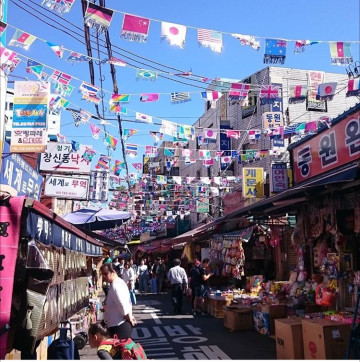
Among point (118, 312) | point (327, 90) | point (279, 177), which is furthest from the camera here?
point (279, 177)

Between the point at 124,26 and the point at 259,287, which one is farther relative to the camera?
the point at 259,287

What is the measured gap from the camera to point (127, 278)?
16.6m

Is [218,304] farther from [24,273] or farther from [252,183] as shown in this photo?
[24,273]

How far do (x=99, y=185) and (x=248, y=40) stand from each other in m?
10.6

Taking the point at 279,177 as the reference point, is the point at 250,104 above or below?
above

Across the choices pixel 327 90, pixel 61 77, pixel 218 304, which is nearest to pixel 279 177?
pixel 327 90

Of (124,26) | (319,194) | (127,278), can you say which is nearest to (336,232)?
(319,194)

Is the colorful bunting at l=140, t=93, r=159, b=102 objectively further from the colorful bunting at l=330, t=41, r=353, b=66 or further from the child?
the child

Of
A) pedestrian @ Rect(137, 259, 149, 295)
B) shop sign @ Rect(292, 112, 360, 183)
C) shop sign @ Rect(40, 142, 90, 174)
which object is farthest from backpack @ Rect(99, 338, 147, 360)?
pedestrian @ Rect(137, 259, 149, 295)

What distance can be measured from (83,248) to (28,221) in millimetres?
4944

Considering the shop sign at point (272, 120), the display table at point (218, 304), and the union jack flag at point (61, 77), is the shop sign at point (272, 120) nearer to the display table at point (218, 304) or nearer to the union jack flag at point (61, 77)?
the display table at point (218, 304)

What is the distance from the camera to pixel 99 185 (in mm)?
17422

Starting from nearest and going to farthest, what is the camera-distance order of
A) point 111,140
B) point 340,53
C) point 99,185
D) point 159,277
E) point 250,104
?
point 340,53 < point 111,140 < point 99,185 < point 250,104 < point 159,277

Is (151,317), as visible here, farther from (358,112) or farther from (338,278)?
(358,112)
